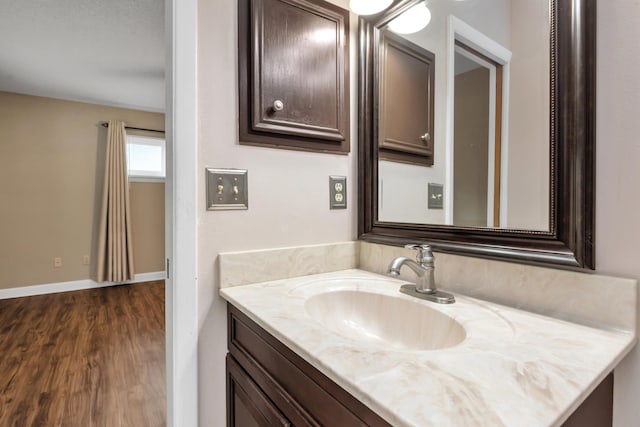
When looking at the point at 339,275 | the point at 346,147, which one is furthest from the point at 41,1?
the point at 339,275

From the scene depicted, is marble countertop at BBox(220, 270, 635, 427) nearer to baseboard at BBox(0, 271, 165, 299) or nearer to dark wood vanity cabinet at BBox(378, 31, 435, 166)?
dark wood vanity cabinet at BBox(378, 31, 435, 166)

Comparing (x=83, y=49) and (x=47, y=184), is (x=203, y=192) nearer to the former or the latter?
(x=83, y=49)

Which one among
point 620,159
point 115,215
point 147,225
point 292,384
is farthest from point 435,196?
point 147,225

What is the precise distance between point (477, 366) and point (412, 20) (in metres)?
1.16

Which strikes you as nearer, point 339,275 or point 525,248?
point 525,248

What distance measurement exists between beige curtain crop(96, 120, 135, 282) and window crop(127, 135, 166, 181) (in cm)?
20

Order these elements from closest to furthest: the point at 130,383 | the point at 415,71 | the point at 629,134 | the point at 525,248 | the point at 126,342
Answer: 1. the point at 629,134
2. the point at 525,248
3. the point at 415,71
4. the point at 130,383
5. the point at 126,342

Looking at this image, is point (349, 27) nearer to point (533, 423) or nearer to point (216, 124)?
point (216, 124)

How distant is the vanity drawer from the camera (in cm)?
50

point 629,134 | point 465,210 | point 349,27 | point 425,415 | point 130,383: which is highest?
point 349,27

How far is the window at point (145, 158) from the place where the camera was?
4160mm

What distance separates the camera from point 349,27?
125 cm

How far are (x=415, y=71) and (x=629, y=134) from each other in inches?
27.7

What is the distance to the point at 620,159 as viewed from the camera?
0.64 m
